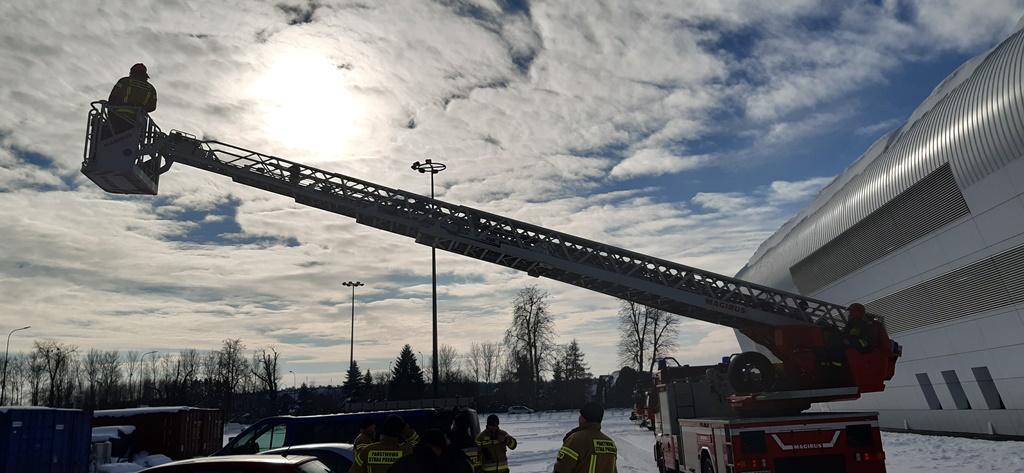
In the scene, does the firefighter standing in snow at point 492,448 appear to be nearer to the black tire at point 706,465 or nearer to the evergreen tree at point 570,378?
the black tire at point 706,465

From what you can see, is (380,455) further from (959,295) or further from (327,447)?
(959,295)

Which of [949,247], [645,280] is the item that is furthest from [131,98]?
[949,247]

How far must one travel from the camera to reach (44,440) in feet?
50.2

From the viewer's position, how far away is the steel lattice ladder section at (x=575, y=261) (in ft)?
53.1

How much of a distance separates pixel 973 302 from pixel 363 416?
19365mm

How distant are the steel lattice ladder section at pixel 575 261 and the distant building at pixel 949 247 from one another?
6.83 meters

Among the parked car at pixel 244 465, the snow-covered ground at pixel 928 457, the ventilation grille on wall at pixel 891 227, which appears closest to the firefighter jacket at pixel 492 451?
the parked car at pixel 244 465

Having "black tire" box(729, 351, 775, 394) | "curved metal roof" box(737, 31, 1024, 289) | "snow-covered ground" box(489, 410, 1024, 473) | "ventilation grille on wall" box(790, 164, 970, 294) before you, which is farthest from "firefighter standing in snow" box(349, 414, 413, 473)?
"ventilation grille on wall" box(790, 164, 970, 294)

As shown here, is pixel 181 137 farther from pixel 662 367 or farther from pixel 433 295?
pixel 433 295

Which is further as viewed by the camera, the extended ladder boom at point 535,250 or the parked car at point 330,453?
the extended ladder boom at point 535,250

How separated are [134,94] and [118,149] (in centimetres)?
160

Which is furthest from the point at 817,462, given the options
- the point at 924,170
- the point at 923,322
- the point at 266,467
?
the point at 923,322

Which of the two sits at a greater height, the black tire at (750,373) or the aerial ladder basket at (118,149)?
the aerial ladder basket at (118,149)

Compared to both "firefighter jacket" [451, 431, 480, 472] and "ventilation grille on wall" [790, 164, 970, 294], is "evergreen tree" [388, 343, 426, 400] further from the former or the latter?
"firefighter jacket" [451, 431, 480, 472]
